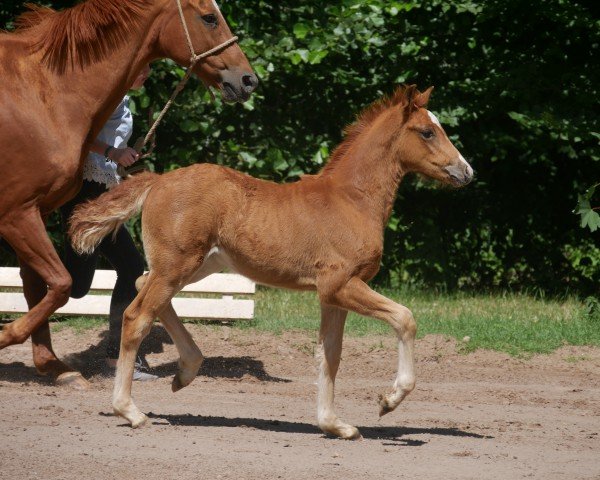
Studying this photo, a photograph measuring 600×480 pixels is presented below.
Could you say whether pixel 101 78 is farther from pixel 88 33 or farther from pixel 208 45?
pixel 208 45

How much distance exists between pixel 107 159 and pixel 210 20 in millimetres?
1505

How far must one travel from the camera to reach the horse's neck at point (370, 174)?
6215mm

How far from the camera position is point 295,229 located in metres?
6.06

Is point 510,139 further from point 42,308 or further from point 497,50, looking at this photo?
point 42,308

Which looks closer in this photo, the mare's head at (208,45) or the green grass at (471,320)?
the mare's head at (208,45)

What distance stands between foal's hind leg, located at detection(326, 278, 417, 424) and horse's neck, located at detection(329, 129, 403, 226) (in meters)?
0.55

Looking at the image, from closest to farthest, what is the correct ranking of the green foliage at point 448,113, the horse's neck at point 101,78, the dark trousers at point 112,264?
the horse's neck at point 101,78
the dark trousers at point 112,264
the green foliage at point 448,113

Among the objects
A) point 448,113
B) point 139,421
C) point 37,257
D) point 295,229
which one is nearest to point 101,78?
point 37,257

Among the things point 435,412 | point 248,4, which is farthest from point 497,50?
point 435,412

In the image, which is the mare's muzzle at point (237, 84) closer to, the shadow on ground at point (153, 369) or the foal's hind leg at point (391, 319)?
the foal's hind leg at point (391, 319)

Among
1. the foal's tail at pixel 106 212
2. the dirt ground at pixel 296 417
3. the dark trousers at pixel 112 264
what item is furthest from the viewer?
the dark trousers at pixel 112 264

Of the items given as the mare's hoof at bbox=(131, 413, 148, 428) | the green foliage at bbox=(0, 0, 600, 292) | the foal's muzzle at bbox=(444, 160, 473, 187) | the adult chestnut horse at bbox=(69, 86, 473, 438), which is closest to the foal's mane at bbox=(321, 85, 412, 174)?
the adult chestnut horse at bbox=(69, 86, 473, 438)

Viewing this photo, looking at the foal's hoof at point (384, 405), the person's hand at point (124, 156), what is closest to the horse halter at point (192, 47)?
the person's hand at point (124, 156)

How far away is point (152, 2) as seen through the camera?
6.55 meters
